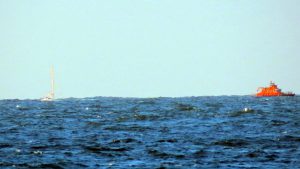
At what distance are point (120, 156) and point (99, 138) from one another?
10123 millimetres

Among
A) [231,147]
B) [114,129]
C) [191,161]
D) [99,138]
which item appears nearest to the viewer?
[191,161]

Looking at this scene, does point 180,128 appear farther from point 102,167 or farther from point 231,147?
point 102,167

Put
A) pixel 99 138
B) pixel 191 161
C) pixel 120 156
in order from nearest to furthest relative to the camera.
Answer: pixel 191 161, pixel 120 156, pixel 99 138

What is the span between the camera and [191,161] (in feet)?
106

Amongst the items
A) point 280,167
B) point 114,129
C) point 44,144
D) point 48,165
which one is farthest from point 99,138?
point 280,167

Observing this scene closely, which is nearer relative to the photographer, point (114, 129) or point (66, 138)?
point (66, 138)

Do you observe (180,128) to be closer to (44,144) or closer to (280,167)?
(44,144)

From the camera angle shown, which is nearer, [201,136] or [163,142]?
[163,142]

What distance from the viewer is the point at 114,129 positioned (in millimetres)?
53281

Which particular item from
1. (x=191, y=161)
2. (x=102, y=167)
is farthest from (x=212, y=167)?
(x=102, y=167)

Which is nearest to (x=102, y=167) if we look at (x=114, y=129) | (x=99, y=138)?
(x=99, y=138)

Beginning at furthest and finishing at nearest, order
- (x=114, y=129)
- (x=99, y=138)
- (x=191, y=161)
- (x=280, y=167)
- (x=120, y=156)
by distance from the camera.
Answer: (x=114, y=129) < (x=99, y=138) < (x=120, y=156) < (x=191, y=161) < (x=280, y=167)

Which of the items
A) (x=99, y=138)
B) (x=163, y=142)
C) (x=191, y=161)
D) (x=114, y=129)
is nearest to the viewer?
(x=191, y=161)

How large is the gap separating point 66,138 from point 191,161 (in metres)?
14.6
